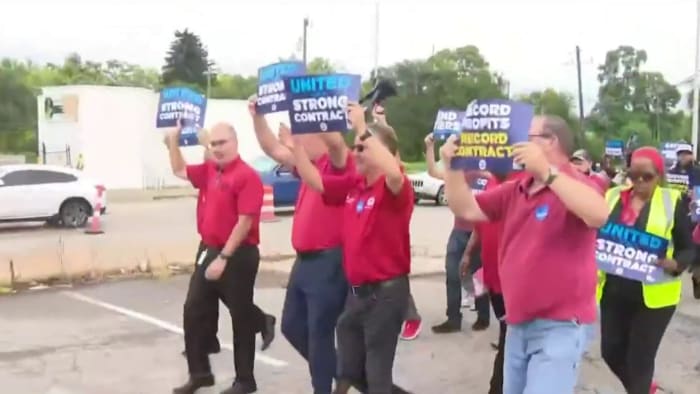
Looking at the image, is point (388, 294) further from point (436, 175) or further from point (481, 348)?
point (481, 348)

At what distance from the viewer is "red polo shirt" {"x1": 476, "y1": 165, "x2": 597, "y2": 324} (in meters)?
4.10

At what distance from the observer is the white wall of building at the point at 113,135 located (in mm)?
34812

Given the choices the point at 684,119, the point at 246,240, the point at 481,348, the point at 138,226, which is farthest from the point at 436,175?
the point at 684,119

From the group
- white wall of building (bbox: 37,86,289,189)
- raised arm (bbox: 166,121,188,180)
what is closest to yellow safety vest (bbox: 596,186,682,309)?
raised arm (bbox: 166,121,188,180)

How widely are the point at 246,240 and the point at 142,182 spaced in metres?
31.2

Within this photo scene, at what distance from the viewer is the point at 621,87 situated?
72.8 m

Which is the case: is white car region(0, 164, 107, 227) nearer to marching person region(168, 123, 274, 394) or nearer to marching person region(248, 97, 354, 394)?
marching person region(168, 123, 274, 394)

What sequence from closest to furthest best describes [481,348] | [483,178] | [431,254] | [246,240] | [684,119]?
[246,240], [483,178], [481,348], [431,254], [684,119]

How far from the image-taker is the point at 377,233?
17.1ft

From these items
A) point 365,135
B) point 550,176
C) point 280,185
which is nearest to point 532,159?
point 550,176

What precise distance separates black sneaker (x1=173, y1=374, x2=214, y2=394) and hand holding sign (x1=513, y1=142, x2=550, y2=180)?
364 centimetres

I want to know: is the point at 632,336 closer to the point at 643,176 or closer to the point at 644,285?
the point at 644,285

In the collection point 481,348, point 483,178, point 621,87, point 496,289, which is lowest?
point 481,348

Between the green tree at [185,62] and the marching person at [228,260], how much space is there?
94854 mm
